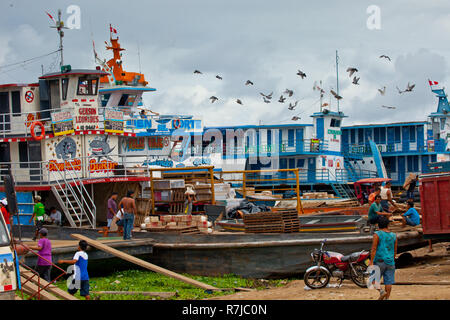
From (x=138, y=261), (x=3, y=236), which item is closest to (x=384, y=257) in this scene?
(x=3, y=236)

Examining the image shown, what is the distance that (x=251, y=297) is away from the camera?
1316cm

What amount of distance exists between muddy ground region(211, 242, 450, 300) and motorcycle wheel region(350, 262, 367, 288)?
0.13 metres

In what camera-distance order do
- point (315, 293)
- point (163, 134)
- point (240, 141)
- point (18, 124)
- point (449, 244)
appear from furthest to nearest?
point (240, 141) < point (163, 134) < point (18, 124) < point (449, 244) < point (315, 293)

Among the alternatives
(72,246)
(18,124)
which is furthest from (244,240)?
(18,124)

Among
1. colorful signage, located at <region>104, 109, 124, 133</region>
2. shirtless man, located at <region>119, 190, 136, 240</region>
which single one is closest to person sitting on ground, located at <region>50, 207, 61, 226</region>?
shirtless man, located at <region>119, 190, 136, 240</region>

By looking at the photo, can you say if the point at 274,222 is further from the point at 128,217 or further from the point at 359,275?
the point at 359,275

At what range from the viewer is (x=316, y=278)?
1317 cm

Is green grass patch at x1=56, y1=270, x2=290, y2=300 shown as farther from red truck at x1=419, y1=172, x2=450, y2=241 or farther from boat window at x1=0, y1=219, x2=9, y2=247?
red truck at x1=419, y1=172, x2=450, y2=241

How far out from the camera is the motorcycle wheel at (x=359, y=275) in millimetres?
13148

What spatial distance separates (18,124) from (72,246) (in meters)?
7.49

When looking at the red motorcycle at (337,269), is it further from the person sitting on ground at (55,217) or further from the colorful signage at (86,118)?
the colorful signage at (86,118)

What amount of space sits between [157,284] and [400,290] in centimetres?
615

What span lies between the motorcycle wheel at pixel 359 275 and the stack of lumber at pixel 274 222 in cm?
435
